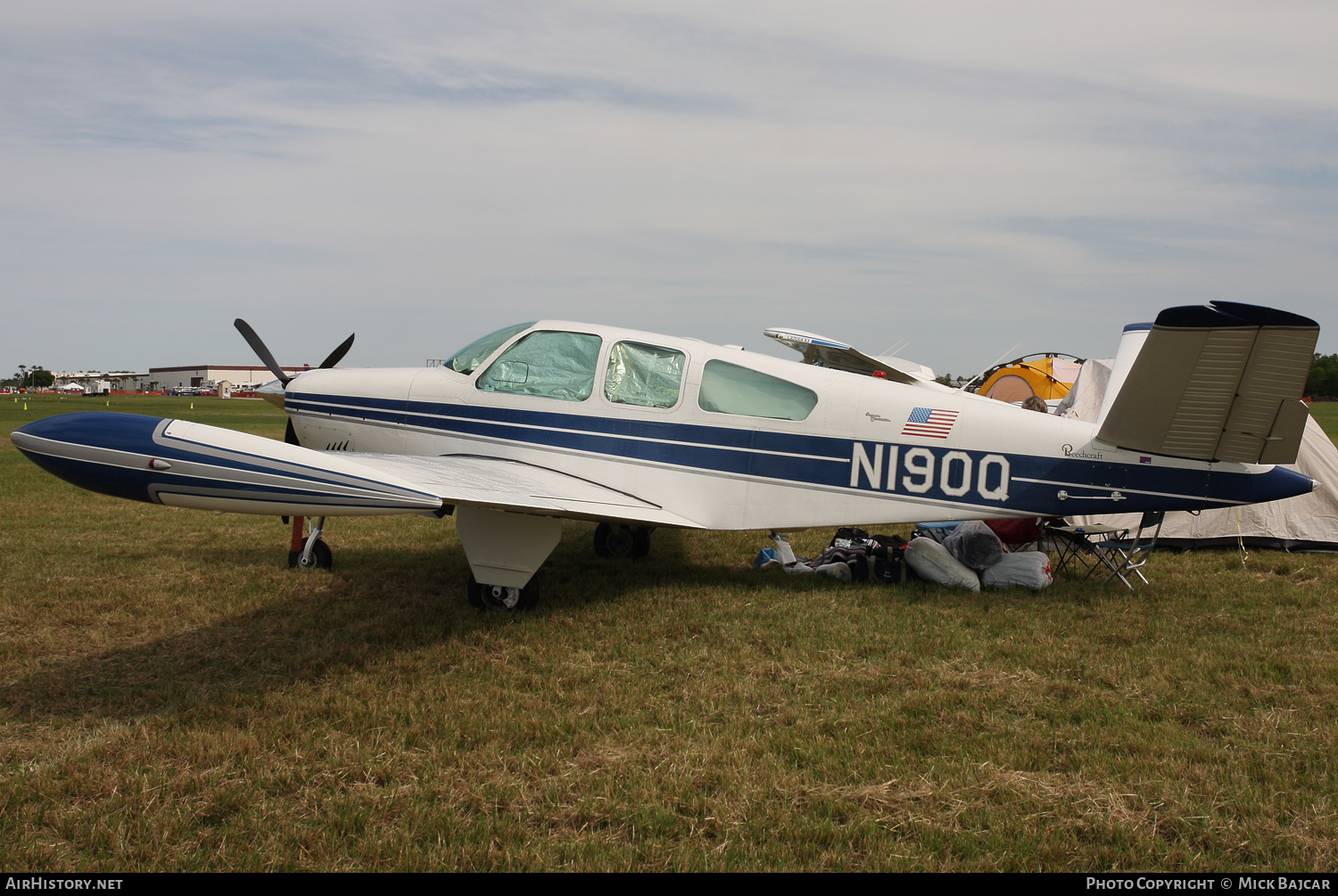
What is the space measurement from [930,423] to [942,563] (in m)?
1.29

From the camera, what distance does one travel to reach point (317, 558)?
7469mm

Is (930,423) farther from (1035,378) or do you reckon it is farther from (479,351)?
(1035,378)

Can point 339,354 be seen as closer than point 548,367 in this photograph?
No

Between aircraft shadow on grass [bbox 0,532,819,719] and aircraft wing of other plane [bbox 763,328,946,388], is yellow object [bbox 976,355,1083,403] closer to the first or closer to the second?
aircraft wing of other plane [bbox 763,328,946,388]

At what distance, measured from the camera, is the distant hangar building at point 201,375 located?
11706cm

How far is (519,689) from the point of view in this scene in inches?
178

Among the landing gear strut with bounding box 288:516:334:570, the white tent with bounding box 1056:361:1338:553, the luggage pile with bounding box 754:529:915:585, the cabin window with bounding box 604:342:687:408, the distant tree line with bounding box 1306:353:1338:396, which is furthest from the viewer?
the distant tree line with bounding box 1306:353:1338:396

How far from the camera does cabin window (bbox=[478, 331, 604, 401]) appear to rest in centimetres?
674

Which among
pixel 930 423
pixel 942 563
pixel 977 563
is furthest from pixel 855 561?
pixel 930 423

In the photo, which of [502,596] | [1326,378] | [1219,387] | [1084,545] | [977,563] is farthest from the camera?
[1326,378]

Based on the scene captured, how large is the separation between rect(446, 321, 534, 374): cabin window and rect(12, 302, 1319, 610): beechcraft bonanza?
0.9 inches

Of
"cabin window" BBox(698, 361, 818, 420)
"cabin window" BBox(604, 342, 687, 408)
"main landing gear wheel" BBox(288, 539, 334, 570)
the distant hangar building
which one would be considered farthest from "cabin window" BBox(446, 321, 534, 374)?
the distant hangar building

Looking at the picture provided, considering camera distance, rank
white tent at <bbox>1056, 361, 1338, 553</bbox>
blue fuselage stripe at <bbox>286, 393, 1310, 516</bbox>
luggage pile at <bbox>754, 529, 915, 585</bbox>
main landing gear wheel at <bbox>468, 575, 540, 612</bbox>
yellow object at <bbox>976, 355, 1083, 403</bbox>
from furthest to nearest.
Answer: yellow object at <bbox>976, 355, 1083, 403</bbox> < white tent at <bbox>1056, 361, 1338, 553</bbox> < luggage pile at <bbox>754, 529, 915, 585</bbox> < main landing gear wheel at <bbox>468, 575, 540, 612</bbox> < blue fuselage stripe at <bbox>286, 393, 1310, 516</bbox>

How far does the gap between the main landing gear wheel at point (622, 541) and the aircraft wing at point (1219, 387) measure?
172 inches
